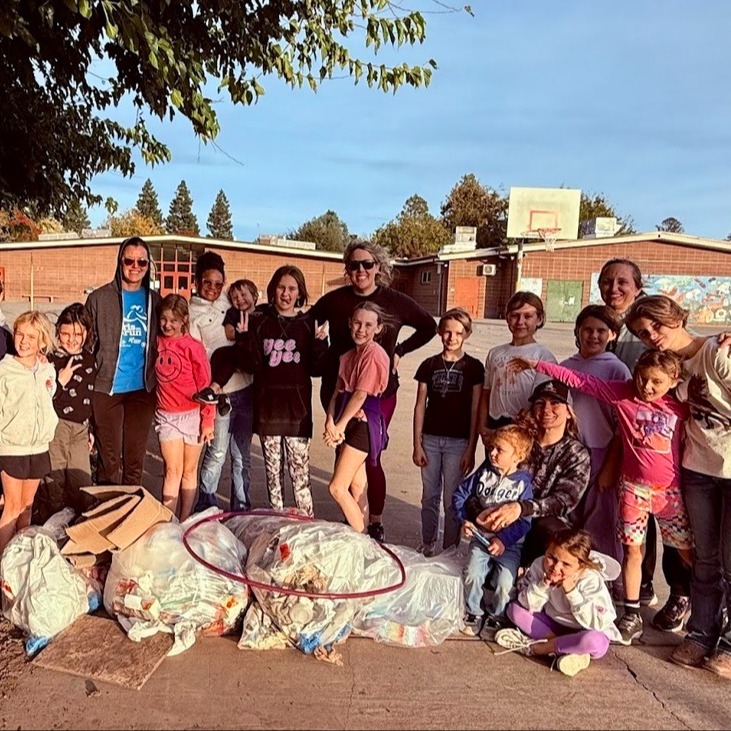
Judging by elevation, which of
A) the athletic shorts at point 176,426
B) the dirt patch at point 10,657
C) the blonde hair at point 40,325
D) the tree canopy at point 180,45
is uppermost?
the tree canopy at point 180,45

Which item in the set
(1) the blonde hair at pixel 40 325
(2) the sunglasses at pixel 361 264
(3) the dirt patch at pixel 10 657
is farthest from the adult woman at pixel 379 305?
(3) the dirt patch at pixel 10 657

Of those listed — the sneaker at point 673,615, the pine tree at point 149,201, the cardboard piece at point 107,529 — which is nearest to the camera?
the cardboard piece at point 107,529

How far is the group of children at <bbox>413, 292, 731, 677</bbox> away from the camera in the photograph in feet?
9.83

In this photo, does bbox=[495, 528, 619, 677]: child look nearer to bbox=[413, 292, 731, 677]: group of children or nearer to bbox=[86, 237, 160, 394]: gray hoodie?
bbox=[413, 292, 731, 677]: group of children

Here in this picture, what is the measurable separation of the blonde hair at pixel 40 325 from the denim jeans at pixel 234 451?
3.88 feet

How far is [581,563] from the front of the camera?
9.84 ft

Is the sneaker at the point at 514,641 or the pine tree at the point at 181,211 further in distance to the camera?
the pine tree at the point at 181,211

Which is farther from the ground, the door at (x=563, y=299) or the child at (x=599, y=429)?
the door at (x=563, y=299)

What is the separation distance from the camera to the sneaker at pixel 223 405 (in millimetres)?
4227

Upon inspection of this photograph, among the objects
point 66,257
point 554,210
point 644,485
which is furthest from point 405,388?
point 66,257

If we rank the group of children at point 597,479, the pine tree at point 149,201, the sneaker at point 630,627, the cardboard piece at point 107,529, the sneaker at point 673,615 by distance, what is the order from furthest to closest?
the pine tree at point 149,201, the sneaker at point 673,615, the sneaker at point 630,627, the cardboard piece at point 107,529, the group of children at point 597,479

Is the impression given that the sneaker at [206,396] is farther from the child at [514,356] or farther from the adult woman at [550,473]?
the adult woman at [550,473]

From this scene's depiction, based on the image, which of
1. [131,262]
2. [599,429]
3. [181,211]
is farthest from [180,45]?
[181,211]

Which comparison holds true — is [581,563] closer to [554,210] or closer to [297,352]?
[297,352]
